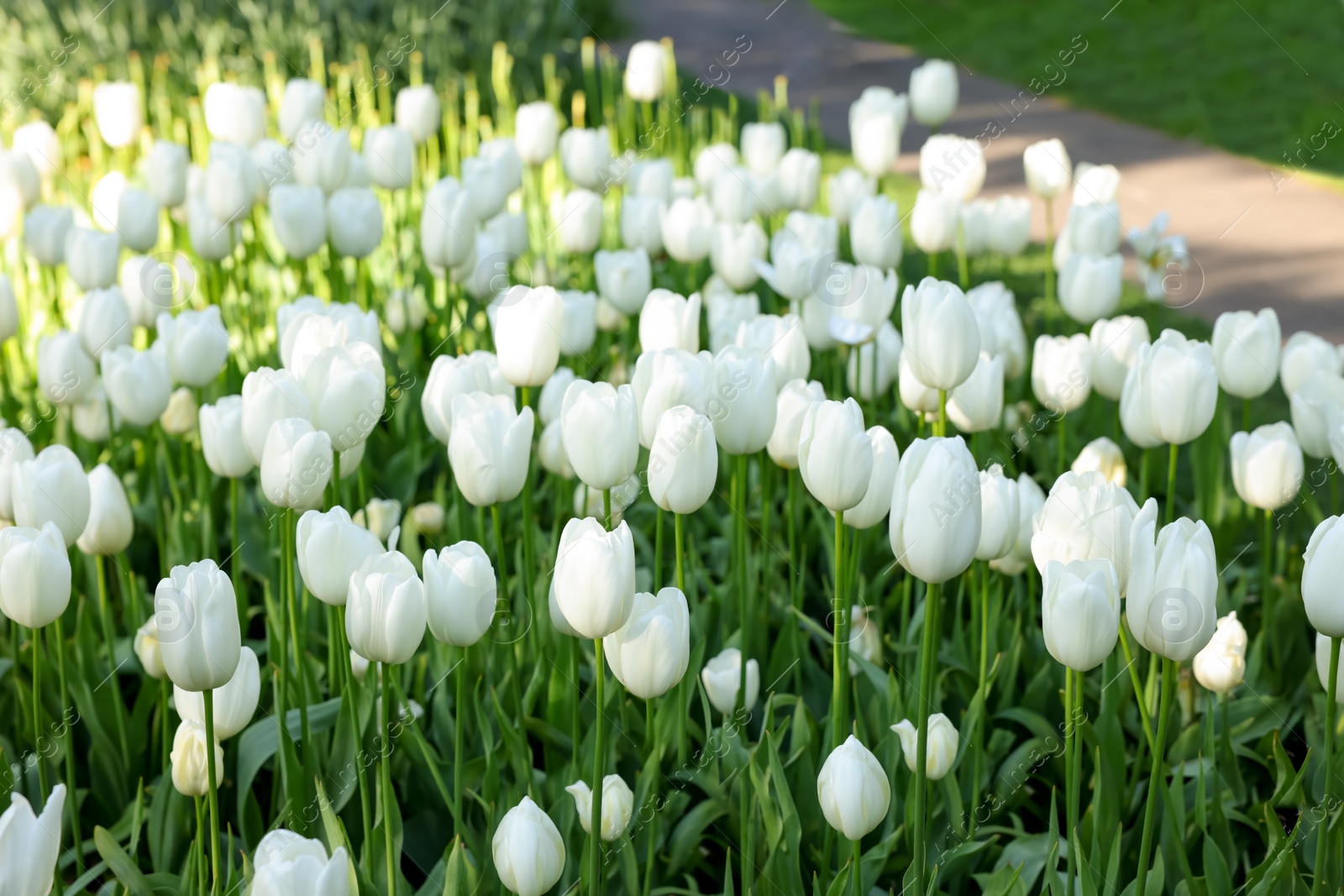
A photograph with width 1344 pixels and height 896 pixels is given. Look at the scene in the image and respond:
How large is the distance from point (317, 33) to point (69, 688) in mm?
5861

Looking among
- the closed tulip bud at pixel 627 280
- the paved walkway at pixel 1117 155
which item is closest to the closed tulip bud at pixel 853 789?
the closed tulip bud at pixel 627 280

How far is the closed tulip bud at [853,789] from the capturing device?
4.62ft

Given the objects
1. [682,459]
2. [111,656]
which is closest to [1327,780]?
[682,459]

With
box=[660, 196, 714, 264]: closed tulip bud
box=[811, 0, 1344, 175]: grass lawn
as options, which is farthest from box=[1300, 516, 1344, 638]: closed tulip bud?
box=[811, 0, 1344, 175]: grass lawn

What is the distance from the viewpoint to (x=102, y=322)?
2451 mm

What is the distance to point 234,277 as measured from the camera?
3.36 metres

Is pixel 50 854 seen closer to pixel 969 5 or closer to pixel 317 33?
pixel 317 33

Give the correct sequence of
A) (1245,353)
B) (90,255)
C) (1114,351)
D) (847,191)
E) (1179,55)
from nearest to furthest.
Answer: (1245,353), (1114,351), (90,255), (847,191), (1179,55)

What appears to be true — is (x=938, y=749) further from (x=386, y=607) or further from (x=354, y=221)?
(x=354, y=221)

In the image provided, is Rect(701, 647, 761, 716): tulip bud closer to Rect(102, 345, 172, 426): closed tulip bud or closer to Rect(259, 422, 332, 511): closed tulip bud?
Rect(259, 422, 332, 511): closed tulip bud

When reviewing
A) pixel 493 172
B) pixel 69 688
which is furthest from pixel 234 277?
pixel 69 688

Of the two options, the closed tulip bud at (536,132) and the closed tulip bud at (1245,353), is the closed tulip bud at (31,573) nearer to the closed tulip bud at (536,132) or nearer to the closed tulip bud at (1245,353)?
the closed tulip bud at (1245,353)

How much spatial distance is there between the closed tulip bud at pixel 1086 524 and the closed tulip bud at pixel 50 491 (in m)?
1.24

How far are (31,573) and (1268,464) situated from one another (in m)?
1.76
